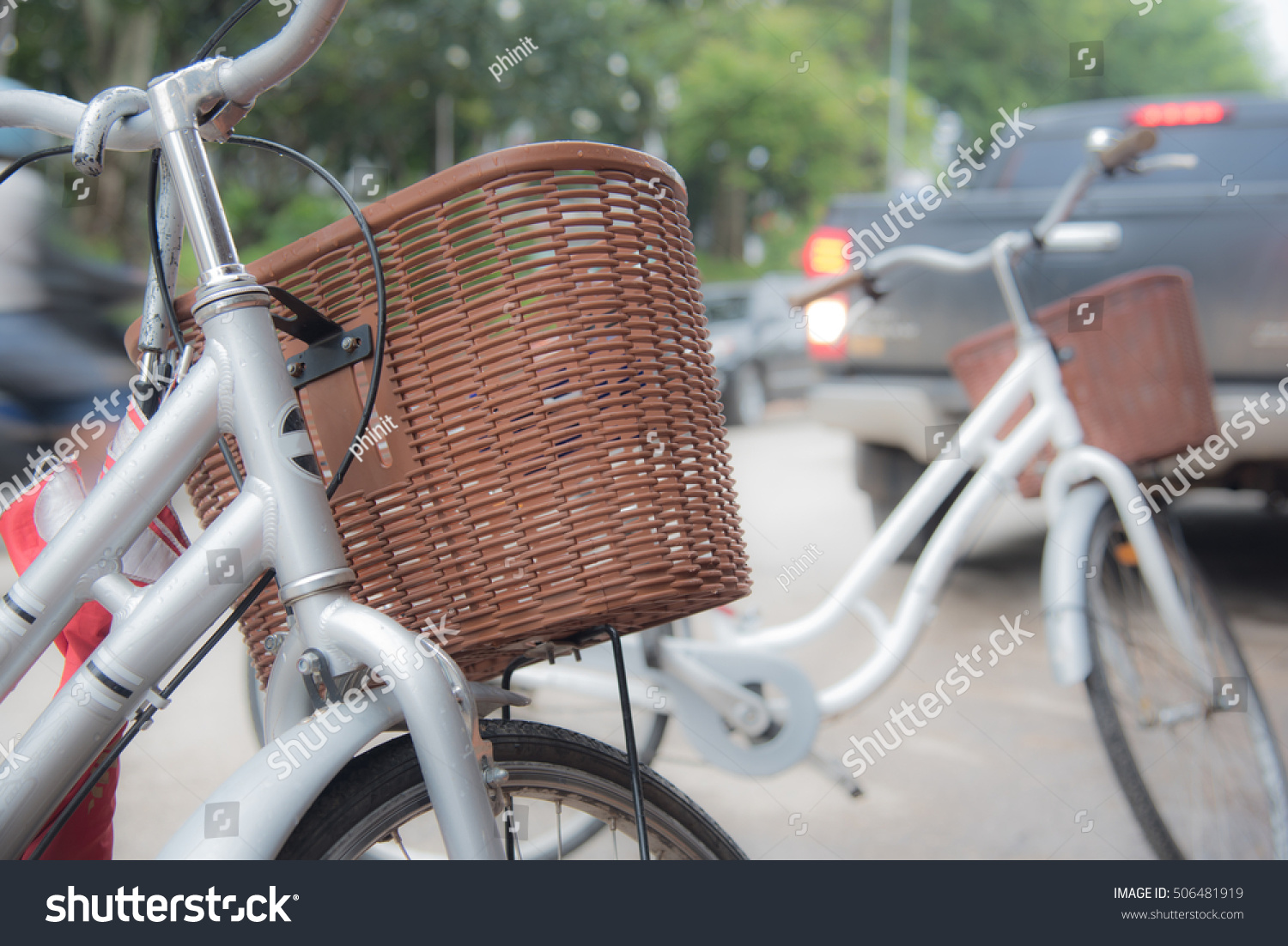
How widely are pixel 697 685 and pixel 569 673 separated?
240 millimetres

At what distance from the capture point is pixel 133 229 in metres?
9.94

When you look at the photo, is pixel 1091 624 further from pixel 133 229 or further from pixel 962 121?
pixel 962 121

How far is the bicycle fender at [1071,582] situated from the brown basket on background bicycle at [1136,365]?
20 cm

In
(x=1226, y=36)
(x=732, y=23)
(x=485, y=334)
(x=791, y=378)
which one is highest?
(x=1226, y=36)

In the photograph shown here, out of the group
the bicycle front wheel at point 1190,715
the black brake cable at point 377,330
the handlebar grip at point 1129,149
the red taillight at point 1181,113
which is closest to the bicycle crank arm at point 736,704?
the bicycle front wheel at point 1190,715

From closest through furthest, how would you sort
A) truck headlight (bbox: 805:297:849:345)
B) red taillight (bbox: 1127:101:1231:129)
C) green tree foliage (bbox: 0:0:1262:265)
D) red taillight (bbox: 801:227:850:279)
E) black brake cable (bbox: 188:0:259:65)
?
black brake cable (bbox: 188:0:259:65) → red taillight (bbox: 1127:101:1231:129) → truck headlight (bbox: 805:297:849:345) → red taillight (bbox: 801:227:850:279) → green tree foliage (bbox: 0:0:1262:265)

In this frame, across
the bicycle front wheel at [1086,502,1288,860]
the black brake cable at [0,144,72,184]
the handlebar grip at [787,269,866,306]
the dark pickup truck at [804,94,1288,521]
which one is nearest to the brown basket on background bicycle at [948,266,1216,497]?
the bicycle front wheel at [1086,502,1288,860]

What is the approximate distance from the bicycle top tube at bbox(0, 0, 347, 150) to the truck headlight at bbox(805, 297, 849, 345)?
2393 mm

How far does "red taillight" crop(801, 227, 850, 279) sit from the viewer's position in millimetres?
3697

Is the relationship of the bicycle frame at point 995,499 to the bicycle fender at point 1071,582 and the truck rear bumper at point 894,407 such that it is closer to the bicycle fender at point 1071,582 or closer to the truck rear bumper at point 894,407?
the bicycle fender at point 1071,582

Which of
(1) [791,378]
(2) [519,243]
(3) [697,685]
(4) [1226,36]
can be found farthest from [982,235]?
(4) [1226,36]

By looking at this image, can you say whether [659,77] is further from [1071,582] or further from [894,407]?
[1071,582]

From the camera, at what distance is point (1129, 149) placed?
1998mm

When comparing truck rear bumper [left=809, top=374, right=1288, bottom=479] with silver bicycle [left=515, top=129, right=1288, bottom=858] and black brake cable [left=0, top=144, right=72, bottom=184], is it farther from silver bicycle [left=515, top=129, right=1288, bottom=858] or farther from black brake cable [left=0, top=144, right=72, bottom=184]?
black brake cable [left=0, top=144, right=72, bottom=184]
